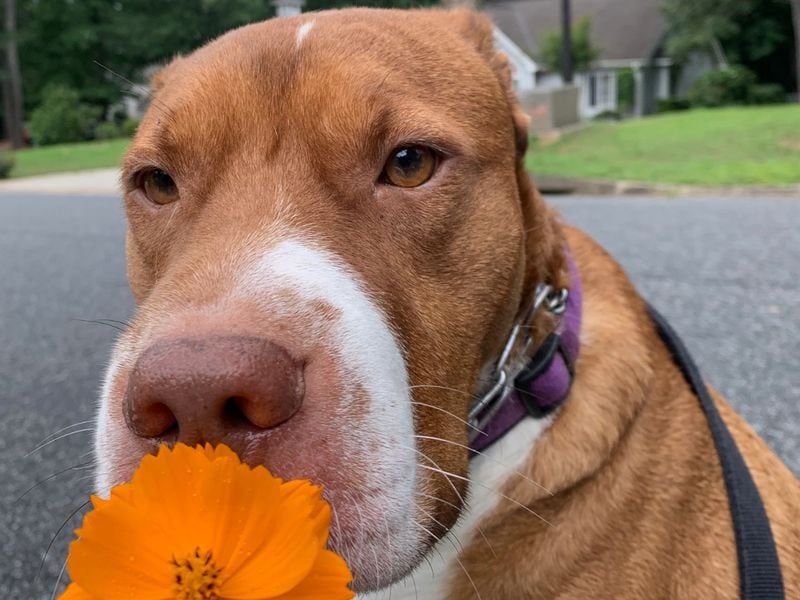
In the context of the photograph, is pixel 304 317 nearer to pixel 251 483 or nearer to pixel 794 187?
pixel 251 483

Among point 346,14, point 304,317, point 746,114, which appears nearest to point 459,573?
point 304,317

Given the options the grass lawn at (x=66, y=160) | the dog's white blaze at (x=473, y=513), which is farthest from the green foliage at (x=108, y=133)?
the dog's white blaze at (x=473, y=513)

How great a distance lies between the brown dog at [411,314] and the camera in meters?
1.35

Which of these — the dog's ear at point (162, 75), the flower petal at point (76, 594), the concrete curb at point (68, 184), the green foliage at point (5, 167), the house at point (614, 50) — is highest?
the dog's ear at point (162, 75)

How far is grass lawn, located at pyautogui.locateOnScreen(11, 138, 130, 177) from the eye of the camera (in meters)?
22.2

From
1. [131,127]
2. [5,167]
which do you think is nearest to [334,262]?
[131,127]

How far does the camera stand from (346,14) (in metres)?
2.08

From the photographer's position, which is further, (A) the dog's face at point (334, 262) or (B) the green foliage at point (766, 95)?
(B) the green foliage at point (766, 95)

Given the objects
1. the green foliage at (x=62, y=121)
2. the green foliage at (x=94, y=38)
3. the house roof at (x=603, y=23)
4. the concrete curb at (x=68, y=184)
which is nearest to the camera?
the concrete curb at (x=68, y=184)

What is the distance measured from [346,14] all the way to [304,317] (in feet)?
3.66

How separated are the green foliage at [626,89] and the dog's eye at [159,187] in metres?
42.9

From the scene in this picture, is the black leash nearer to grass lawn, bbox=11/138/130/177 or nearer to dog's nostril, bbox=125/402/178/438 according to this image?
dog's nostril, bbox=125/402/178/438

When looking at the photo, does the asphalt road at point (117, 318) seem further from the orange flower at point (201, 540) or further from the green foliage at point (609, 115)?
the green foliage at point (609, 115)

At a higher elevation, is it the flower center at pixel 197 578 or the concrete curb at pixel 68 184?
the flower center at pixel 197 578
